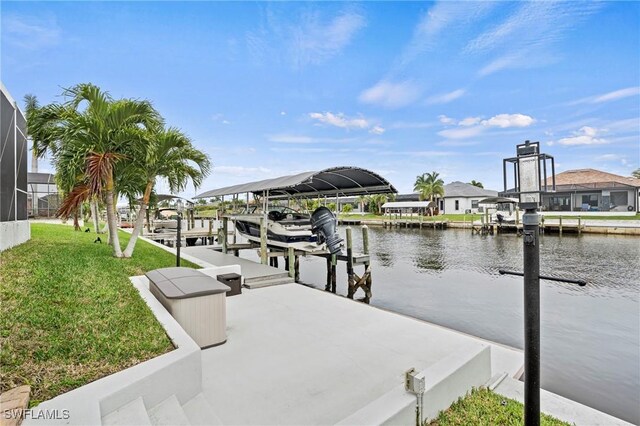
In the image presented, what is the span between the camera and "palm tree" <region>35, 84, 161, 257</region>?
23.1 feet

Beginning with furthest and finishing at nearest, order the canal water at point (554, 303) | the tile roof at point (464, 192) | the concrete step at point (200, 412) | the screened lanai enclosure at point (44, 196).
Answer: the tile roof at point (464, 192) < the screened lanai enclosure at point (44, 196) < the canal water at point (554, 303) < the concrete step at point (200, 412)

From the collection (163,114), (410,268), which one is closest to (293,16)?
(163,114)

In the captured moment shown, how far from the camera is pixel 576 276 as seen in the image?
13586 mm

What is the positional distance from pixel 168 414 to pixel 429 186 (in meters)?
54.0

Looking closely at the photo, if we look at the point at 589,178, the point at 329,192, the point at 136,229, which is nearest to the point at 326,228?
the point at 329,192

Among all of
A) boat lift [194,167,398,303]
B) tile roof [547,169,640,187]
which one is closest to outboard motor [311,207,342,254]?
boat lift [194,167,398,303]

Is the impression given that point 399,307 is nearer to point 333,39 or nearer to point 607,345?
point 607,345

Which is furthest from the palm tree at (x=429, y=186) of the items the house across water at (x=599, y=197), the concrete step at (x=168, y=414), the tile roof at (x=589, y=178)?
the concrete step at (x=168, y=414)

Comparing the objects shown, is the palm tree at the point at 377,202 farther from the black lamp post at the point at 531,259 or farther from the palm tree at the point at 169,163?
the black lamp post at the point at 531,259

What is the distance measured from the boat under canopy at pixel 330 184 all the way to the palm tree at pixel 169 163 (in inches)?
74.8

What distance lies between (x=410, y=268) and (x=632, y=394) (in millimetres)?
10486

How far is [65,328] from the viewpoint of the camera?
3.18 meters

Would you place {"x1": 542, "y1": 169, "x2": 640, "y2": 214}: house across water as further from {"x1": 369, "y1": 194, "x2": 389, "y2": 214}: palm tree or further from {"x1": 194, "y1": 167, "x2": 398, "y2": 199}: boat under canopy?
{"x1": 194, "y1": 167, "x2": 398, "y2": 199}: boat under canopy

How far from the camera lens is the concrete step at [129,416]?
2.21 meters
